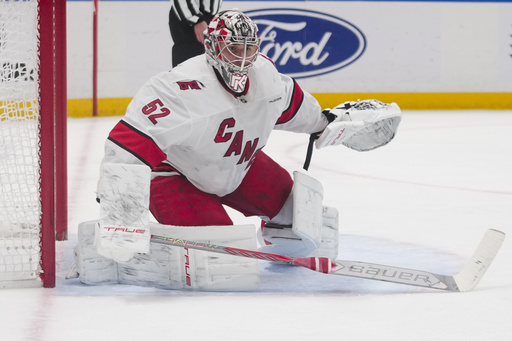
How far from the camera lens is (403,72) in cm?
697

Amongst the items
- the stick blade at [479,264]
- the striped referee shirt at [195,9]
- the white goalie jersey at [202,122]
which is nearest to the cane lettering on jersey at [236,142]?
the white goalie jersey at [202,122]

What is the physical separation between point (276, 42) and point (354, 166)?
238 cm

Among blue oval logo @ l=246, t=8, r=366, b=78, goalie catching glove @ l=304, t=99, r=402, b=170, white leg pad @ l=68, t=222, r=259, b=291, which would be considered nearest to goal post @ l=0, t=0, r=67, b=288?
white leg pad @ l=68, t=222, r=259, b=291

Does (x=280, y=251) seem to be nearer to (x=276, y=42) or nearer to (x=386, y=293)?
(x=386, y=293)

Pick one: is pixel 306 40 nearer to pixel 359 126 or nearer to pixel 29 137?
pixel 359 126

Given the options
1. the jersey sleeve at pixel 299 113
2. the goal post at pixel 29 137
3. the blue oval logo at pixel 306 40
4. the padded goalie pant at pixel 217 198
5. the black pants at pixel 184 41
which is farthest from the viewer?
the blue oval logo at pixel 306 40

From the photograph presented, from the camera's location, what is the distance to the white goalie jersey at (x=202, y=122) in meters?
2.09

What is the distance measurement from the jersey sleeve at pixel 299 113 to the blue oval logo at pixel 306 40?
4.04 m

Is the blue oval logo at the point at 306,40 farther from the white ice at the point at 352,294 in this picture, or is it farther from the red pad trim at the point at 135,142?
the red pad trim at the point at 135,142

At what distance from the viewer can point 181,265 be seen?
2182mm

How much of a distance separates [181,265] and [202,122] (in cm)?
37

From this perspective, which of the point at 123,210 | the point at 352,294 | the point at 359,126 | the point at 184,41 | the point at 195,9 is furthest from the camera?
the point at 184,41

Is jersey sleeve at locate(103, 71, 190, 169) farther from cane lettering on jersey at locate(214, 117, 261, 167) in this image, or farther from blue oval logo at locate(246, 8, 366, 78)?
blue oval logo at locate(246, 8, 366, 78)

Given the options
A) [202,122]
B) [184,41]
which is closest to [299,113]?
[202,122]
